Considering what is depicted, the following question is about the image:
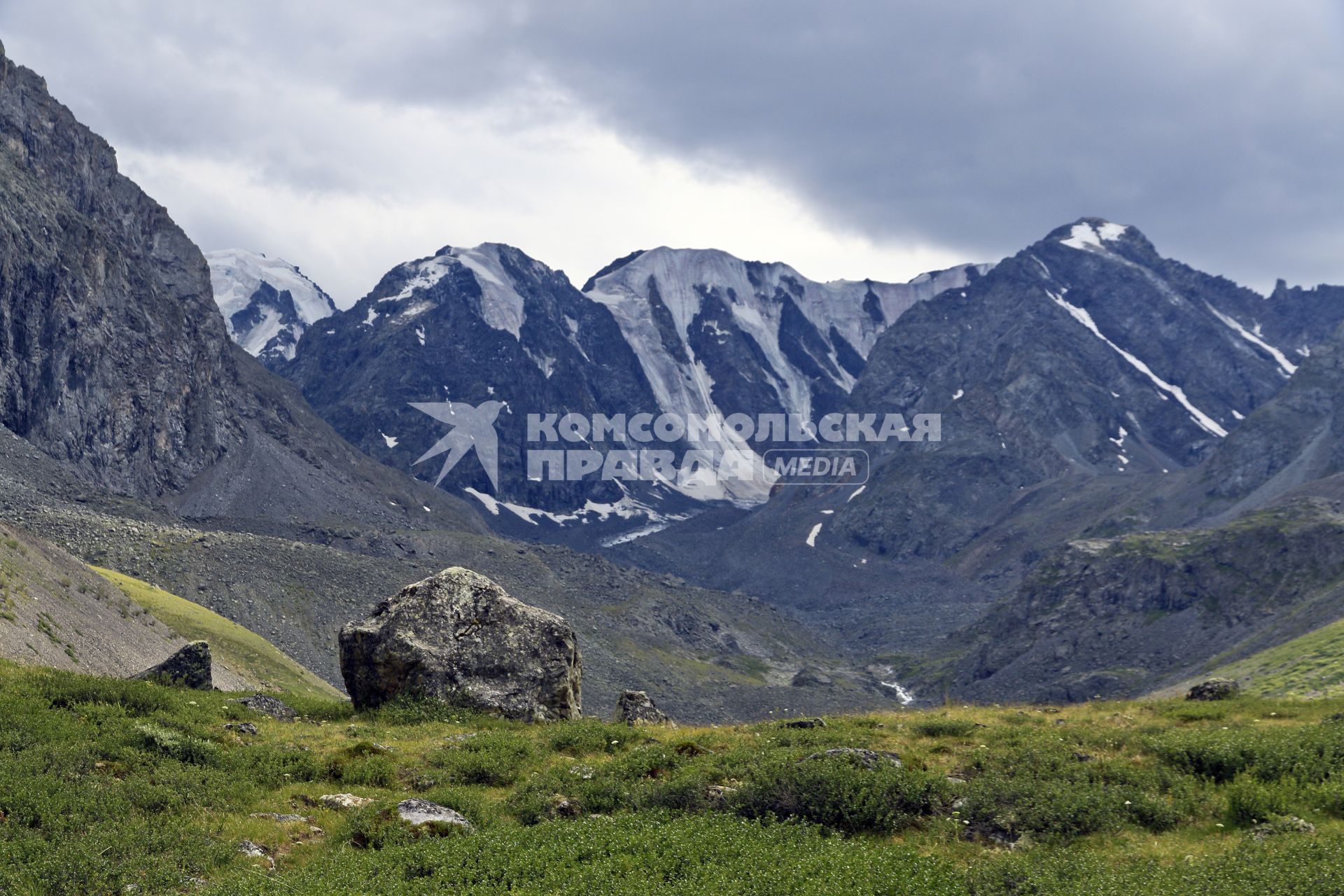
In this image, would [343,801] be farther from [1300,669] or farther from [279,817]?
[1300,669]

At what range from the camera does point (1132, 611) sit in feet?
547

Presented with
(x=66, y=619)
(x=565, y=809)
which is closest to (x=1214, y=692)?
(x=565, y=809)

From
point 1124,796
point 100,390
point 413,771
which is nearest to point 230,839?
point 413,771

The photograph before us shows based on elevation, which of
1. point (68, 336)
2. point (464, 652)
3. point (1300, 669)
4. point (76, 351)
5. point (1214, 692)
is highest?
→ point (68, 336)

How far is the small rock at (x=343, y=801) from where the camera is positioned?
16672 millimetres

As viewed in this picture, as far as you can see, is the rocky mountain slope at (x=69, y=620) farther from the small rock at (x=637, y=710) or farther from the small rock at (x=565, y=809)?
the small rock at (x=565, y=809)

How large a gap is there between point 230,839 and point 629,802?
20.3 feet

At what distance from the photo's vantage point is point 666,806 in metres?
16.3

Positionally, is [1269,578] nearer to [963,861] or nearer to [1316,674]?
[1316,674]

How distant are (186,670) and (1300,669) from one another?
230ft

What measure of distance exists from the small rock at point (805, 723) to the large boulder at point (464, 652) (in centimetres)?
713

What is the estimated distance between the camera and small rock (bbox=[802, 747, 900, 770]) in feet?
56.2

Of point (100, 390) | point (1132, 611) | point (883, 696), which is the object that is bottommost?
point (883, 696)

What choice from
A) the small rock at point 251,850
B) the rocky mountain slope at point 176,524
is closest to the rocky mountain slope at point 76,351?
the rocky mountain slope at point 176,524
